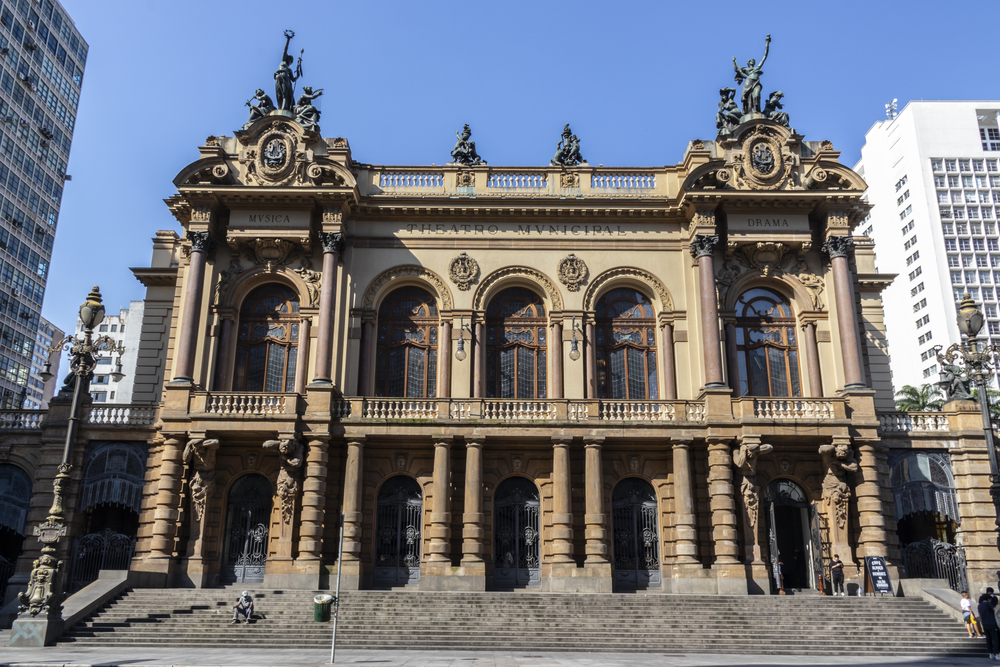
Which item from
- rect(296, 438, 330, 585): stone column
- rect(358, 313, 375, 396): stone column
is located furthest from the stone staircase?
rect(358, 313, 375, 396): stone column

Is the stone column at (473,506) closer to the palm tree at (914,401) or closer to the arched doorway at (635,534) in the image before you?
the arched doorway at (635,534)

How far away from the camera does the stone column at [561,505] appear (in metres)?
27.1

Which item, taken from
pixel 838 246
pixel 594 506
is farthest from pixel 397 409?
pixel 838 246

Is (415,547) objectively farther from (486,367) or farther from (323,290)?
(323,290)

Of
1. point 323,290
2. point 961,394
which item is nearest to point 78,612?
point 323,290

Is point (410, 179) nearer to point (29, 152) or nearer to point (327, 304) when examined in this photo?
point (327, 304)

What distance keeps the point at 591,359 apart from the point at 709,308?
491 cm

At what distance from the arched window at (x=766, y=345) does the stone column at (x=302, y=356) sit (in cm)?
1698

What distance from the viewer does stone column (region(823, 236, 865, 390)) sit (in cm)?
2905

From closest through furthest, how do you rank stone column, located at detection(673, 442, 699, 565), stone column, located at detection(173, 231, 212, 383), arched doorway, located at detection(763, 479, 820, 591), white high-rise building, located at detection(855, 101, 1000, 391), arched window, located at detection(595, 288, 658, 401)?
stone column, located at detection(673, 442, 699, 565) → arched doorway, located at detection(763, 479, 820, 591) → stone column, located at detection(173, 231, 212, 383) → arched window, located at detection(595, 288, 658, 401) → white high-rise building, located at detection(855, 101, 1000, 391)

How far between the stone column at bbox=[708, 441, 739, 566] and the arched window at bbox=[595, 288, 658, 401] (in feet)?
12.2

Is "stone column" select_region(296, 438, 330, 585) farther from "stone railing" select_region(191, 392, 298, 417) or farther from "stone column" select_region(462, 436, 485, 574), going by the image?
"stone column" select_region(462, 436, 485, 574)

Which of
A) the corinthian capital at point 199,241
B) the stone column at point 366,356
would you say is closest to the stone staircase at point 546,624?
the stone column at point 366,356

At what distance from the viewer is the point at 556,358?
30.4m
